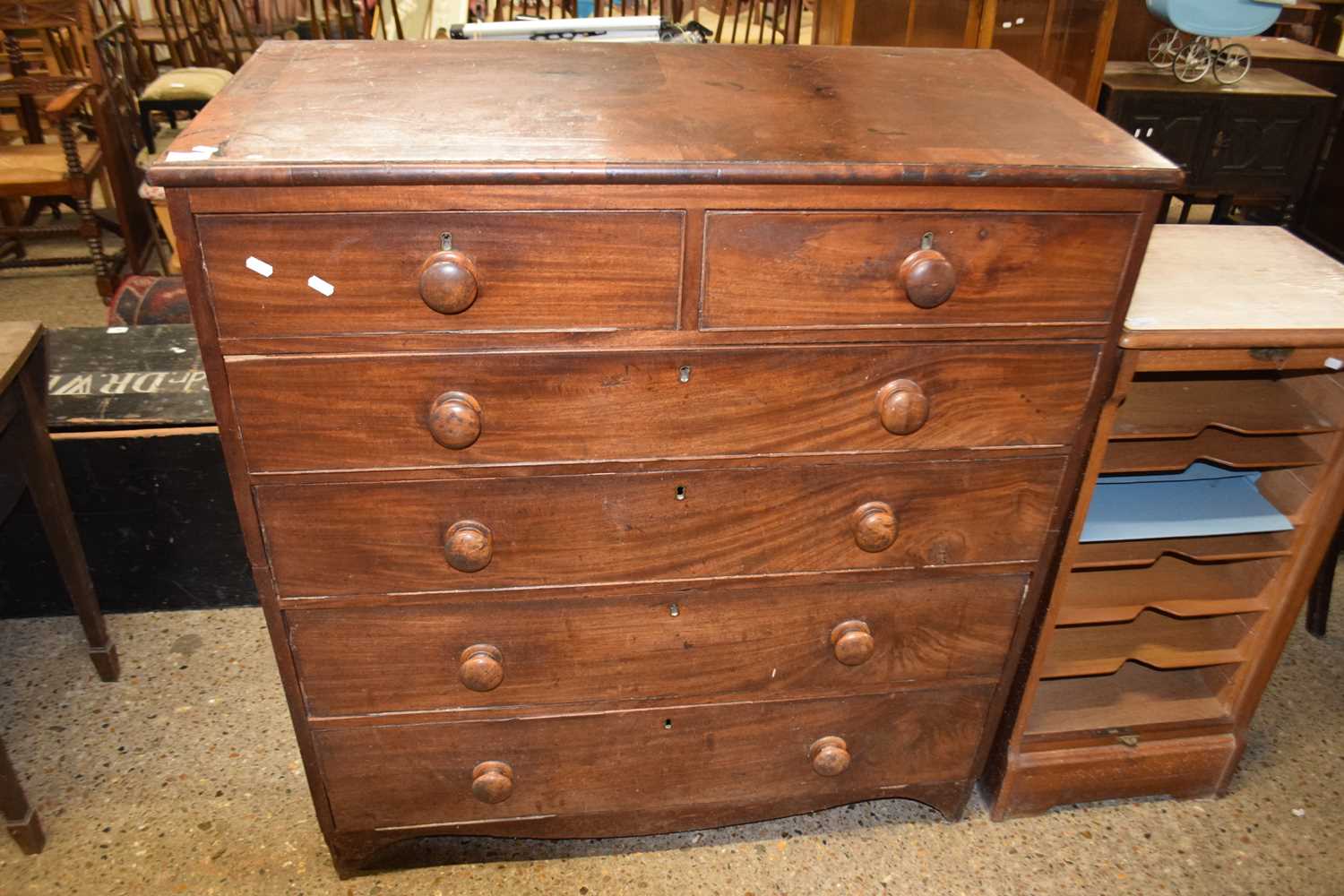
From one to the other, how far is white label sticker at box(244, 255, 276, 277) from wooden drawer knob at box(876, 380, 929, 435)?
0.88 m

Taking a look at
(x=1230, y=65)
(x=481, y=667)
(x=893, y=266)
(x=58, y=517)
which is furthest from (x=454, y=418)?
(x=1230, y=65)

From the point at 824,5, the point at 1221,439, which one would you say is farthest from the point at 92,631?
the point at 824,5

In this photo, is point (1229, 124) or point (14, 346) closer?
point (14, 346)

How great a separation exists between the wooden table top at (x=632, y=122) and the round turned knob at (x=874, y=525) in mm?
539

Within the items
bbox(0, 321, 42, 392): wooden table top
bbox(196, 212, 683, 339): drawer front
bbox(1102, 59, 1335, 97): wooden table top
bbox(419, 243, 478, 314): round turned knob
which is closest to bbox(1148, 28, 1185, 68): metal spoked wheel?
bbox(1102, 59, 1335, 97): wooden table top

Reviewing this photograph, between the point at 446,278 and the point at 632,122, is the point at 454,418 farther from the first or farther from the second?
the point at 632,122

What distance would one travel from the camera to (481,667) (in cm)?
166

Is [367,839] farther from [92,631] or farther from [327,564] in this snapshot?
[92,631]

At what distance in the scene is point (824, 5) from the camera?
4.31 metres

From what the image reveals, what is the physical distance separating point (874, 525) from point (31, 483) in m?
1.75

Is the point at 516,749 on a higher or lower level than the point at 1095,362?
lower

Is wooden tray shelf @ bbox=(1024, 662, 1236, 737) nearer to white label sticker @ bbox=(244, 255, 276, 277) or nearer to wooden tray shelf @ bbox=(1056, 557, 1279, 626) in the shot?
wooden tray shelf @ bbox=(1056, 557, 1279, 626)

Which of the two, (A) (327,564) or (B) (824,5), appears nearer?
(A) (327,564)

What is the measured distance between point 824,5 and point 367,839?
381 centimetres
